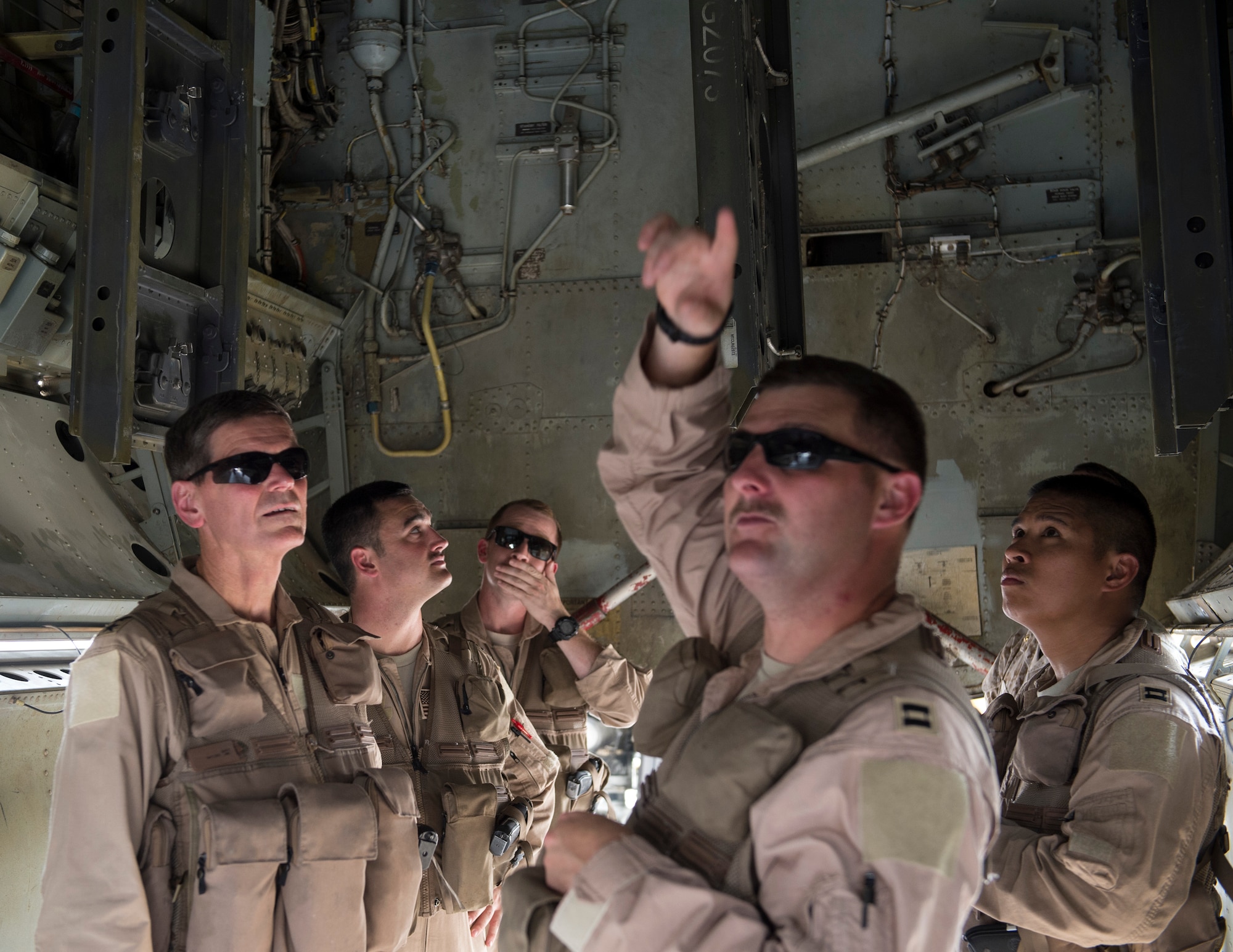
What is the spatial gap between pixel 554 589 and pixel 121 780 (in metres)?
2.21

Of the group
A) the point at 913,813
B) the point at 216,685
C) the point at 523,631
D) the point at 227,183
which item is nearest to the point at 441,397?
the point at 523,631

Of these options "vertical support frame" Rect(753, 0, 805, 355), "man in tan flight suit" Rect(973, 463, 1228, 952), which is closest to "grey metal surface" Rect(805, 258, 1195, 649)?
"vertical support frame" Rect(753, 0, 805, 355)

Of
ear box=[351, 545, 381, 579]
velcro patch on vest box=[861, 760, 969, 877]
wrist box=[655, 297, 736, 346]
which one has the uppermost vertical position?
wrist box=[655, 297, 736, 346]

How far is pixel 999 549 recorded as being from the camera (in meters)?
5.62

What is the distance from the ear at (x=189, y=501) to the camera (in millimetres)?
2695

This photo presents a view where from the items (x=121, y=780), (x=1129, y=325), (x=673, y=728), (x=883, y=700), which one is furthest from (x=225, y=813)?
(x=1129, y=325)

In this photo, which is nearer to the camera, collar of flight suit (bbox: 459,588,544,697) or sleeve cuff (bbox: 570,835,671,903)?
sleeve cuff (bbox: 570,835,671,903)

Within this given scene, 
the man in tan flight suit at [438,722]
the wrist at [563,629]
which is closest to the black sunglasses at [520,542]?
the wrist at [563,629]

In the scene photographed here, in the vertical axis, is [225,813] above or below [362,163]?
below

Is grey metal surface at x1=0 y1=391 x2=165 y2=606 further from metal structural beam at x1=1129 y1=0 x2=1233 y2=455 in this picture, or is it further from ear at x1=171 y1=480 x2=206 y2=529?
metal structural beam at x1=1129 y1=0 x2=1233 y2=455

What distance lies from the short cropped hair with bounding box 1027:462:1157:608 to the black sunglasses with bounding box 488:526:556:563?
1.89 metres

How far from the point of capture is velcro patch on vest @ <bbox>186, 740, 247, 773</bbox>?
2.33 m

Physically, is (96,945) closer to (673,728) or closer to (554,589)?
(673,728)

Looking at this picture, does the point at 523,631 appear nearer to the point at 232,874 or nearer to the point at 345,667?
the point at 345,667
